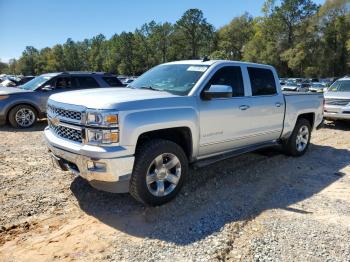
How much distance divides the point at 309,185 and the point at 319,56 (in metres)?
67.5

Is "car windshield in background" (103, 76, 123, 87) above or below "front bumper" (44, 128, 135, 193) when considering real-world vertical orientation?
above

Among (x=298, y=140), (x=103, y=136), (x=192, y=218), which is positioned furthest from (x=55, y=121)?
(x=298, y=140)

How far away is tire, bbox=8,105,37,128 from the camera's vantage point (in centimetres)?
1041

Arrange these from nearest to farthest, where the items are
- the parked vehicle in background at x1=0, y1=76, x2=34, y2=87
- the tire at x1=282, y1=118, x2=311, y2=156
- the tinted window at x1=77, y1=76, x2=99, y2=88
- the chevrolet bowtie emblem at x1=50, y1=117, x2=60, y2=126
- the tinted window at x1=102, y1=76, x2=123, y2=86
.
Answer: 1. the chevrolet bowtie emblem at x1=50, y1=117, x2=60, y2=126
2. the tire at x1=282, y1=118, x2=311, y2=156
3. the tinted window at x1=77, y1=76, x2=99, y2=88
4. the tinted window at x1=102, y1=76, x2=123, y2=86
5. the parked vehicle in background at x1=0, y1=76, x2=34, y2=87

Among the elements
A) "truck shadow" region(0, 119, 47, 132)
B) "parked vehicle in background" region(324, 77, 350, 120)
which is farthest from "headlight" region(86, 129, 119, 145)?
"parked vehicle in background" region(324, 77, 350, 120)

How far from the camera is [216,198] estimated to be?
4.91 meters

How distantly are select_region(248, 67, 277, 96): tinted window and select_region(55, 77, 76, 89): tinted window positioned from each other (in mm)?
6679

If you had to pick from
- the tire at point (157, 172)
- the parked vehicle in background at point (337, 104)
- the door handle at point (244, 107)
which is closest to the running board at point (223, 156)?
the tire at point (157, 172)

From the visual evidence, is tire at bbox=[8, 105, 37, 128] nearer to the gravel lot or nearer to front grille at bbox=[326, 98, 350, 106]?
the gravel lot

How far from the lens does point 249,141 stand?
5891 mm

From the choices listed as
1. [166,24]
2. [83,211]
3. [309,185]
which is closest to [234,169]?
[309,185]

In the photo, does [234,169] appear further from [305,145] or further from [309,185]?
[305,145]

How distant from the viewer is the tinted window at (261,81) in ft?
19.5

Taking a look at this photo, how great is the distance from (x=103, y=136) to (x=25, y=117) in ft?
24.9
